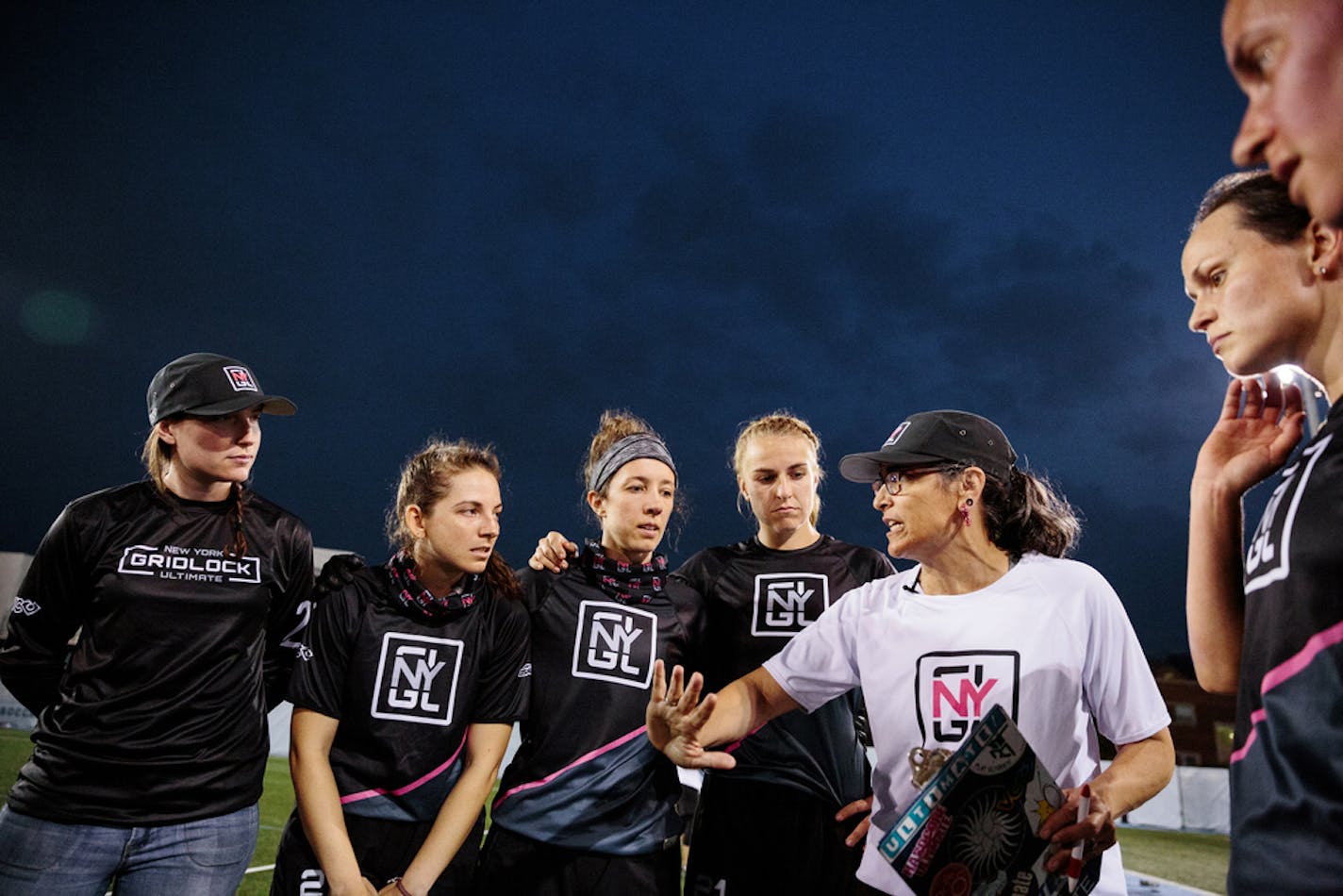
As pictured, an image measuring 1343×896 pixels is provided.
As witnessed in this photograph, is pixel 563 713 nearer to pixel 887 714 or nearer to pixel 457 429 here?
pixel 887 714

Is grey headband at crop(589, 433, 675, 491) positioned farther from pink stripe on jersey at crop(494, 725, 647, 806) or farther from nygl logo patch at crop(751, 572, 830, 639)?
pink stripe on jersey at crop(494, 725, 647, 806)

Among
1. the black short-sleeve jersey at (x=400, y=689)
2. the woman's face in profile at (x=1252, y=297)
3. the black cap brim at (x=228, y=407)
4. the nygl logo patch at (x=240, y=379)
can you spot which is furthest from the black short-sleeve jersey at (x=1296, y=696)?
the nygl logo patch at (x=240, y=379)

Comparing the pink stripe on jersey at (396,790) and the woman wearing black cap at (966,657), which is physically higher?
the woman wearing black cap at (966,657)

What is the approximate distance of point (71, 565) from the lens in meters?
3.39

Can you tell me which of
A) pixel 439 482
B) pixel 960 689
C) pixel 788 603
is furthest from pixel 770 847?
pixel 439 482

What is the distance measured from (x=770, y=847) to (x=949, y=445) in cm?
213

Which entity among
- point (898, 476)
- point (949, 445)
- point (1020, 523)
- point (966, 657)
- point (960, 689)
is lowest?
point (960, 689)

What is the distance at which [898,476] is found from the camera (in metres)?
3.12

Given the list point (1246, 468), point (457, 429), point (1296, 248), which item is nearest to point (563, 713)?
point (1246, 468)

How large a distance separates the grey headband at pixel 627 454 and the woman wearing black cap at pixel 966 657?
1.33 m

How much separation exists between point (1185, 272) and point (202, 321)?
73.2m

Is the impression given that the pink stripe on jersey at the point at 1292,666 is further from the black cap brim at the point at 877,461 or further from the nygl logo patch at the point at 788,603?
the nygl logo patch at the point at 788,603

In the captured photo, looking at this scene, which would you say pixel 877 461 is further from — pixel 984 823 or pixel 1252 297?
pixel 1252 297

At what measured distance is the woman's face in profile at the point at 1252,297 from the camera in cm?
148
